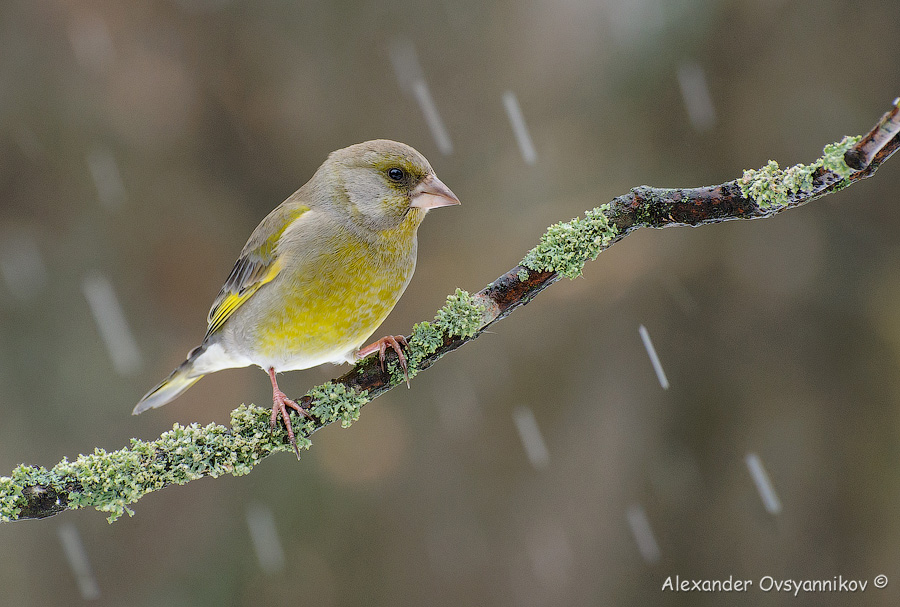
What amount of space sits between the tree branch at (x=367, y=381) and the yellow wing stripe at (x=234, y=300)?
508 millimetres

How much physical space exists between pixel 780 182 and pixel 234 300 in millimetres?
1850

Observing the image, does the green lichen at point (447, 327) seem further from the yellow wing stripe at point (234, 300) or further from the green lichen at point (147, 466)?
the yellow wing stripe at point (234, 300)

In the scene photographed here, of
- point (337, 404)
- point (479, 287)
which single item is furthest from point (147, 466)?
point (479, 287)

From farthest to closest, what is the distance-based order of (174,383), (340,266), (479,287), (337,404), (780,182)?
1. (479,287)
2. (174,383)
3. (340,266)
4. (337,404)
5. (780,182)

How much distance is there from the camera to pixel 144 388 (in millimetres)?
5387

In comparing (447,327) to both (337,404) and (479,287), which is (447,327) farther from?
(479,287)

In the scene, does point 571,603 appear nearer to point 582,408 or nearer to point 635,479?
point 635,479

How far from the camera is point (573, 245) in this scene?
6.71 feet

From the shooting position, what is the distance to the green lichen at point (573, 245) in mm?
2041

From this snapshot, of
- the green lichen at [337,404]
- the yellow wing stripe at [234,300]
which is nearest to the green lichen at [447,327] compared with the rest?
the green lichen at [337,404]

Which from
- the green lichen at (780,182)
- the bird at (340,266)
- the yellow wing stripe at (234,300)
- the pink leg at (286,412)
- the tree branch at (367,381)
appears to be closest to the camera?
the green lichen at (780,182)

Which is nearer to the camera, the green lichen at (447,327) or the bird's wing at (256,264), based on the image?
the green lichen at (447,327)

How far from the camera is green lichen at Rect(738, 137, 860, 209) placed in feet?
5.48

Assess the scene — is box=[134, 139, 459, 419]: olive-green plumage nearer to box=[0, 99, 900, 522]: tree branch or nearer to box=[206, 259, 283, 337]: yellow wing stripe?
box=[206, 259, 283, 337]: yellow wing stripe
